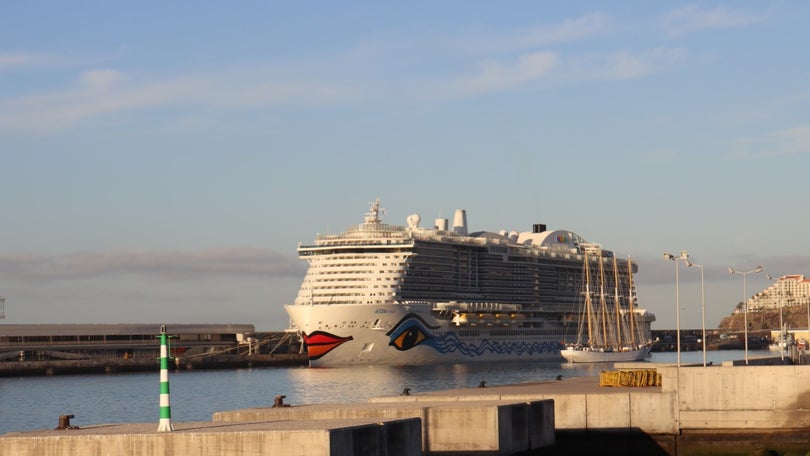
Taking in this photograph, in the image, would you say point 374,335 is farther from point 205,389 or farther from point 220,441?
point 220,441

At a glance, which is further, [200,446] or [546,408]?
[546,408]

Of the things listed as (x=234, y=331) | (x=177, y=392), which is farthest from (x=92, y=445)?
(x=234, y=331)

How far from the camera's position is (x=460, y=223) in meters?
136

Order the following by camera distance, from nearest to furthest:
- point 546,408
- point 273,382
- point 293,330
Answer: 1. point 546,408
2. point 273,382
3. point 293,330

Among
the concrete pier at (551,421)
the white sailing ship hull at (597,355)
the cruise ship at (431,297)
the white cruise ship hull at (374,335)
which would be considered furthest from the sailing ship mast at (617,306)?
the concrete pier at (551,421)

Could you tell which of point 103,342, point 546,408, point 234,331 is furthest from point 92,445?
point 234,331

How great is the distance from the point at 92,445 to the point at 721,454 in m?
17.9

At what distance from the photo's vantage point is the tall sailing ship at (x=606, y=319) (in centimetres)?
12712

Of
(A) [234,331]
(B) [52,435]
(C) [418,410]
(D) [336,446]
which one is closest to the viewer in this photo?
(D) [336,446]

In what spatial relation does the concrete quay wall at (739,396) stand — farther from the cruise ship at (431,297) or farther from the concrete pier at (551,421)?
the cruise ship at (431,297)

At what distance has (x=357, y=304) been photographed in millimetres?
106625

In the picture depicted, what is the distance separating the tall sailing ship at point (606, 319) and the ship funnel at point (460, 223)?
544 inches

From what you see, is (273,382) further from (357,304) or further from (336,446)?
(336,446)

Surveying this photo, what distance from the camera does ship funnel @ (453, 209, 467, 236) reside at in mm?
136000
